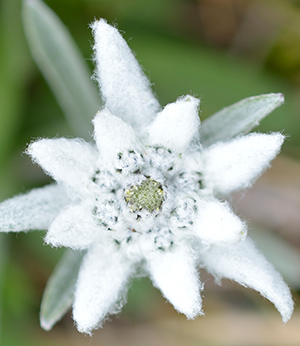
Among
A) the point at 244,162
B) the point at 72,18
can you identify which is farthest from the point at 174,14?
the point at 244,162

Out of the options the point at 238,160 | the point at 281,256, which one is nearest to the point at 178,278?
the point at 238,160

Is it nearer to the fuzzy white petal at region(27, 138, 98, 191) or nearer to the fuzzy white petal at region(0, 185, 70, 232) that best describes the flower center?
the fuzzy white petal at region(27, 138, 98, 191)

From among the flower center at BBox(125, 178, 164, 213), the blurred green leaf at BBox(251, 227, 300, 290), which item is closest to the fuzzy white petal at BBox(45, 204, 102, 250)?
the flower center at BBox(125, 178, 164, 213)

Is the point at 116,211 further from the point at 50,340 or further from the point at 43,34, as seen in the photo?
the point at 50,340

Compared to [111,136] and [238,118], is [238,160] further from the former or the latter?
[111,136]

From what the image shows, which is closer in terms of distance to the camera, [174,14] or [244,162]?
[244,162]

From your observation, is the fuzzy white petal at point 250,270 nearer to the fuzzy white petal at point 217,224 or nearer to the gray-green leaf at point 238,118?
the fuzzy white petal at point 217,224
